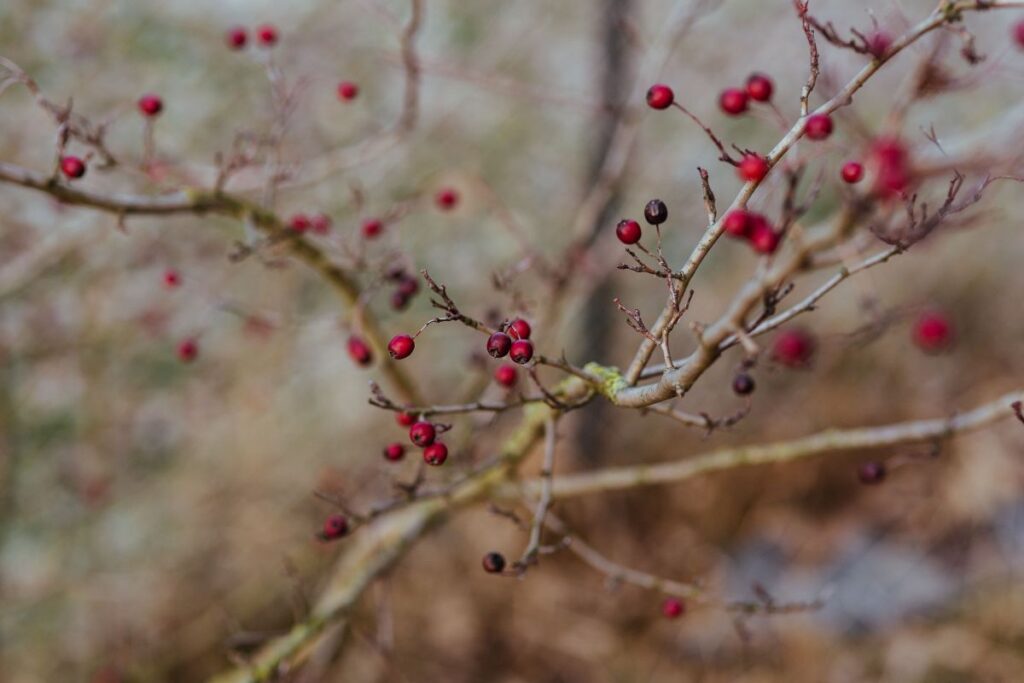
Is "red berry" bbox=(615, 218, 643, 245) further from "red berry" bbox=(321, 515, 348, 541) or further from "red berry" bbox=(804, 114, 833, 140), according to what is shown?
"red berry" bbox=(321, 515, 348, 541)

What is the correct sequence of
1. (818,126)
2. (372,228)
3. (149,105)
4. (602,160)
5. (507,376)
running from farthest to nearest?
(602,160) < (372,228) < (149,105) < (507,376) < (818,126)

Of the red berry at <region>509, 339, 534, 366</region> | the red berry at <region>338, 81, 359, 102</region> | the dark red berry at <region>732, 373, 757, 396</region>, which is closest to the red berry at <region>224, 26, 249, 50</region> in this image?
the red berry at <region>338, 81, 359, 102</region>

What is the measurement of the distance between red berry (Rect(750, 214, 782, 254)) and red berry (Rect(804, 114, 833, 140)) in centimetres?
27

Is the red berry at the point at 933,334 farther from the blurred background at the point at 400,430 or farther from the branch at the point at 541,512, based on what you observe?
the blurred background at the point at 400,430

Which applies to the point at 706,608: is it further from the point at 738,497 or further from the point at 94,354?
the point at 94,354

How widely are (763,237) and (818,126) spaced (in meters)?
0.35

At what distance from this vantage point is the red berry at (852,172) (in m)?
1.38

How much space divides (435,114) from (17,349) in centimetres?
335

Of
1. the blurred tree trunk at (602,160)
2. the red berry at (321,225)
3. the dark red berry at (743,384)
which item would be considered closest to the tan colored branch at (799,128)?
the dark red berry at (743,384)

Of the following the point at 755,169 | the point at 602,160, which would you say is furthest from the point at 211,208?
A: the point at 602,160

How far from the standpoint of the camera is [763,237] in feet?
3.19

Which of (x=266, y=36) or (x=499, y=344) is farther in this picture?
(x=266, y=36)

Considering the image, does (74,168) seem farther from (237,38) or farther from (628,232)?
(628,232)

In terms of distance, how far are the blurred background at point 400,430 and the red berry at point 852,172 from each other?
213cm
